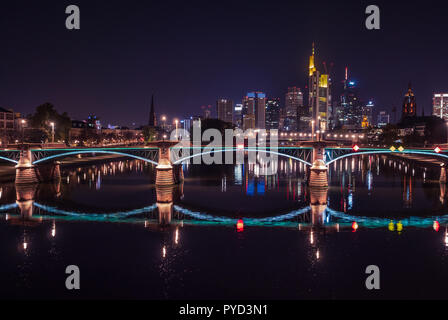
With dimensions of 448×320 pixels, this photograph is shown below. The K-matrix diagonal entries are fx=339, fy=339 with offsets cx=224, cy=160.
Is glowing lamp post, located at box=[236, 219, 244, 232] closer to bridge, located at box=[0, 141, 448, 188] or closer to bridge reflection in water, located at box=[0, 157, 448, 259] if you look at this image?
bridge reflection in water, located at box=[0, 157, 448, 259]

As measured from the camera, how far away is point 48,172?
61812 millimetres

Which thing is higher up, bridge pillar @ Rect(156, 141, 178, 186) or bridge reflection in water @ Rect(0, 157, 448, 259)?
bridge pillar @ Rect(156, 141, 178, 186)

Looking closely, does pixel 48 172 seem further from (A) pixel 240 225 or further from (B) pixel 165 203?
(A) pixel 240 225

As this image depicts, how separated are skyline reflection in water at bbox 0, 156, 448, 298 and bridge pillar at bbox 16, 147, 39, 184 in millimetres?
2605

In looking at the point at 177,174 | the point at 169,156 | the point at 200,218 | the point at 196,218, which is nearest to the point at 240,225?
the point at 200,218

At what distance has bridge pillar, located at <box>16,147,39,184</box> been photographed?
2235 inches

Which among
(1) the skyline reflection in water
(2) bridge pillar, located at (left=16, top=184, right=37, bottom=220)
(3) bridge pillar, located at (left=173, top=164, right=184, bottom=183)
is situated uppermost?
(3) bridge pillar, located at (left=173, top=164, right=184, bottom=183)

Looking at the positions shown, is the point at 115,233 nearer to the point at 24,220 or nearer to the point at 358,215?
the point at 24,220

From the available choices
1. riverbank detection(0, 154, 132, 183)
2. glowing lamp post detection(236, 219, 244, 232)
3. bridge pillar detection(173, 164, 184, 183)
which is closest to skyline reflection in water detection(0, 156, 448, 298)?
glowing lamp post detection(236, 219, 244, 232)

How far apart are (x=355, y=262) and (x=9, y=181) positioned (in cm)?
5975

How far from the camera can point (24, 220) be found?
3534 centimetres

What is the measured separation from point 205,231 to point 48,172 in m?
43.2
